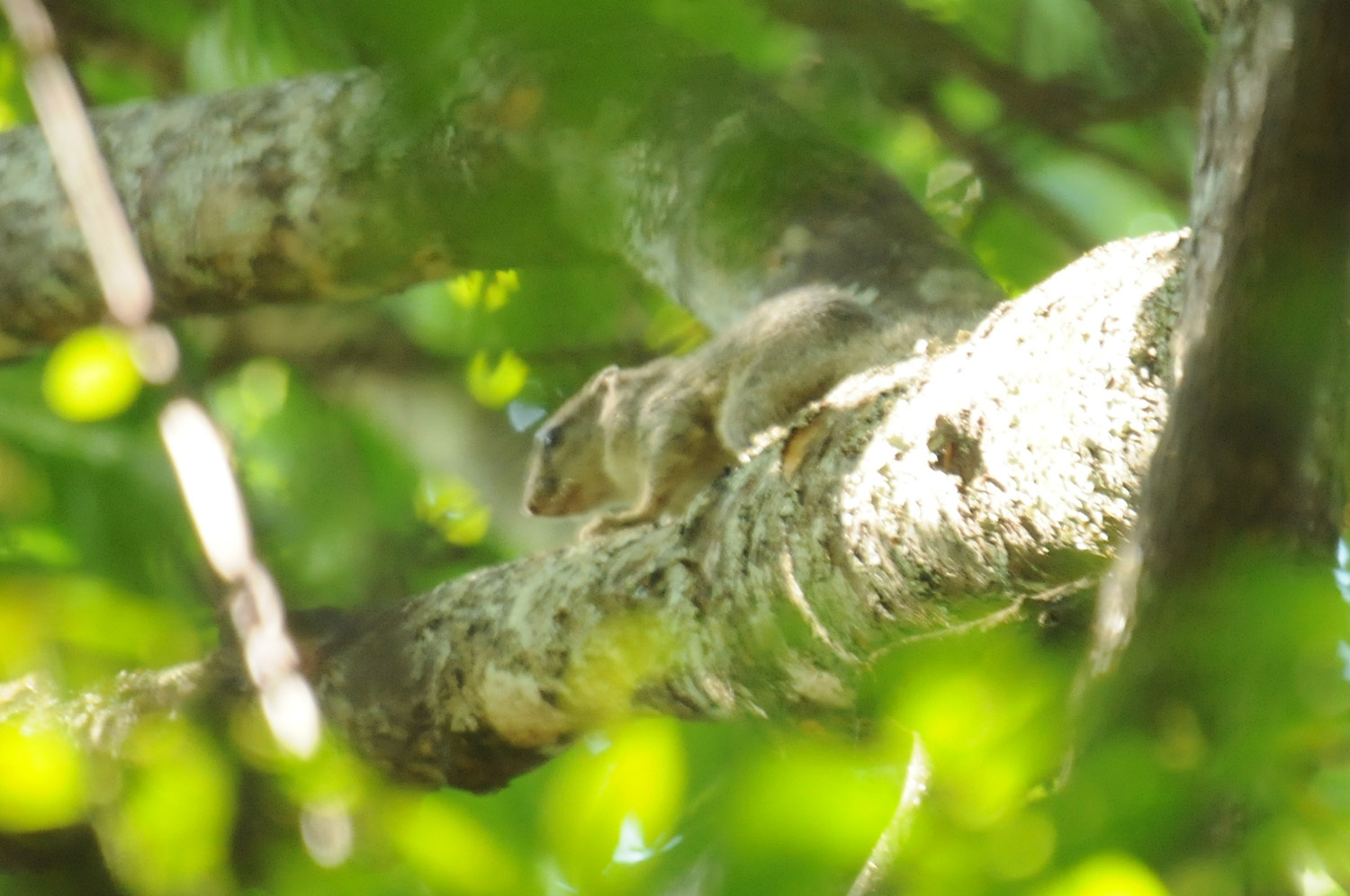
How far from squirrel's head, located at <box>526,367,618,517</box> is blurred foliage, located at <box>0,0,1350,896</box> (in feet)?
0.74

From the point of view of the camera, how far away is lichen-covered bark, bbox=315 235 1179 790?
1.72 m

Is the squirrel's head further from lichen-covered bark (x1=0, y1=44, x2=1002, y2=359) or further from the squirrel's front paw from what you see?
lichen-covered bark (x1=0, y1=44, x2=1002, y2=359)

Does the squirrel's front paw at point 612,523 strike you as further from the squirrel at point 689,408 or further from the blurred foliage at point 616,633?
the blurred foliage at point 616,633

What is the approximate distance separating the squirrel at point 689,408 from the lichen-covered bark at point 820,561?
2.59 feet

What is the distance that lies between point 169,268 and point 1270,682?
4.07 meters

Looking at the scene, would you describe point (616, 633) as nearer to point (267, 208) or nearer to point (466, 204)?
point (466, 204)

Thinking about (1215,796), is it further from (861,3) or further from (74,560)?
(861,3)

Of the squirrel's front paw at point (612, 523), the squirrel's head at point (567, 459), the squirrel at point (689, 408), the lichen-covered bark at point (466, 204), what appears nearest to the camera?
the squirrel at point (689, 408)

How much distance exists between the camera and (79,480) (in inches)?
103

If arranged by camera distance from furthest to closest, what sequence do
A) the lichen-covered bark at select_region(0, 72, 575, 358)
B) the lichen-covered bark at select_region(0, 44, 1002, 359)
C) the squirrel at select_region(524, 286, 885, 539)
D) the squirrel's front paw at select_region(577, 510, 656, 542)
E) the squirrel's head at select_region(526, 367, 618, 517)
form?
the squirrel's head at select_region(526, 367, 618, 517) → the squirrel's front paw at select_region(577, 510, 656, 542) → the lichen-covered bark at select_region(0, 72, 575, 358) → the lichen-covered bark at select_region(0, 44, 1002, 359) → the squirrel at select_region(524, 286, 885, 539)

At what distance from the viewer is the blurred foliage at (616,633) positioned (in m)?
0.89

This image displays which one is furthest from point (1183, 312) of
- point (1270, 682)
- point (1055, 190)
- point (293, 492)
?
point (293, 492)

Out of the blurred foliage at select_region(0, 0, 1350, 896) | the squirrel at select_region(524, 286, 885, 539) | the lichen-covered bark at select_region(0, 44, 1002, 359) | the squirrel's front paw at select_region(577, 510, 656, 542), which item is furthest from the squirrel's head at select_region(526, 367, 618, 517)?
the lichen-covered bark at select_region(0, 44, 1002, 359)

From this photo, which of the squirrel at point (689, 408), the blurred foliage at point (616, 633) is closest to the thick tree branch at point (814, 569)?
the blurred foliage at point (616, 633)
